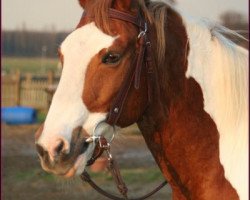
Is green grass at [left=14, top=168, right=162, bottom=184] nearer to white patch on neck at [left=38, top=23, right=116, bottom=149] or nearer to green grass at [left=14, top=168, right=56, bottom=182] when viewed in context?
green grass at [left=14, top=168, right=56, bottom=182]

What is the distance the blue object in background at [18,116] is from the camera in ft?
53.6

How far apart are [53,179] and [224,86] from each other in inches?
251

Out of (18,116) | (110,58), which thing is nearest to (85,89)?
(110,58)

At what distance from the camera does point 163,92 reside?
3049 millimetres

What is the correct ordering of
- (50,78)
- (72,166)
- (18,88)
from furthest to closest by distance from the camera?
(50,78) < (18,88) < (72,166)

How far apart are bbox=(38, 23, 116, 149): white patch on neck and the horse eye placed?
2.1 inches

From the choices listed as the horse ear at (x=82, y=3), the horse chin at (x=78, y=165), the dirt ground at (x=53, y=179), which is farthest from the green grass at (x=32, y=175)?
the horse chin at (x=78, y=165)

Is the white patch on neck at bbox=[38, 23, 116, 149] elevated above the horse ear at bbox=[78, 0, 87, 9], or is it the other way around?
the horse ear at bbox=[78, 0, 87, 9]

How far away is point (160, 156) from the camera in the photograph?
10.4 ft

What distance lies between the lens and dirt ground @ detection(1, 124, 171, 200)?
26.0 feet

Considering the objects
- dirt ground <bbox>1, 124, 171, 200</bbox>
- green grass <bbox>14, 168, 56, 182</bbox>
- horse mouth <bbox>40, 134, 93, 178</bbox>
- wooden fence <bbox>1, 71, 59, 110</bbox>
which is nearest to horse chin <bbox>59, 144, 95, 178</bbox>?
horse mouth <bbox>40, 134, 93, 178</bbox>

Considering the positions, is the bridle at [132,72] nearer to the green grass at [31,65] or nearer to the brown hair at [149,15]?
the brown hair at [149,15]

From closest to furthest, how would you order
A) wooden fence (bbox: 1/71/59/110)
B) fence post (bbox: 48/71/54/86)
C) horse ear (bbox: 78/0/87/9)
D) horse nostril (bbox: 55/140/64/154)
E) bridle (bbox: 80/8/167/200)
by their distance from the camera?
horse nostril (bbox: 55/140/64/154), bridle (bbox: 80/8/167/200), horse ear (bbox: 78/0/87/9), wooden fence (bbox: 1/71/59/110), fence post (bbox: 48/71/54/86)

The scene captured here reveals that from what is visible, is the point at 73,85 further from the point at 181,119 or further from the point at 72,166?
the point at 181,119
